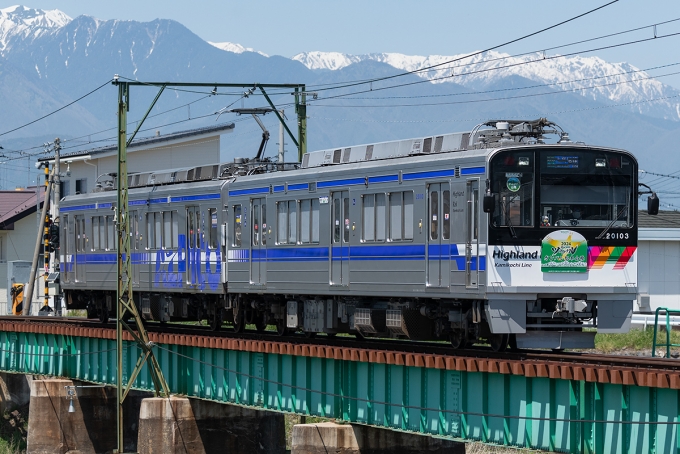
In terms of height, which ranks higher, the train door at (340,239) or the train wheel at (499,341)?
the train door at (340,239)

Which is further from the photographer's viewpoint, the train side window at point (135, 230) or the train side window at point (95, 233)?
the train side window at point (95, 233)

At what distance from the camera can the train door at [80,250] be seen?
39.3 m

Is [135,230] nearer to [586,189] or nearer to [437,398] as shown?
[437,398]

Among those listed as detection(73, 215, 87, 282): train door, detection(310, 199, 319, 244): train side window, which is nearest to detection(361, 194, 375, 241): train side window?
detection(310, 199, 319, 244): train side window

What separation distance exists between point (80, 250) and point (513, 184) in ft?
65.6

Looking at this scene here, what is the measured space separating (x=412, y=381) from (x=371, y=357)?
101 centimetres

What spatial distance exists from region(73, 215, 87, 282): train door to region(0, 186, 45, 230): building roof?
31.2m

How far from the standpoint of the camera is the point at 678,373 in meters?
17.9

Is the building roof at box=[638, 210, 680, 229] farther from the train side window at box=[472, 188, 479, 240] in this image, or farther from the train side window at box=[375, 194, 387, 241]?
the train side window at box=[472, 188, 479, 240]

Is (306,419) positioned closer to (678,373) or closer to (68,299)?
(68,299)

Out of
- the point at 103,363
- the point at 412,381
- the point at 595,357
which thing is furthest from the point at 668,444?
the point at 103,363

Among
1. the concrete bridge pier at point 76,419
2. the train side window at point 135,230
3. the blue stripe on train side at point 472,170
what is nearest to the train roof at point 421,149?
the blue stripe on train side at point 472,170

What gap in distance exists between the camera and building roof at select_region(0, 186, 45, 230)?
7188cm

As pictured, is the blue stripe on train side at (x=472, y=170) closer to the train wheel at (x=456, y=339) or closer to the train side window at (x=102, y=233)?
the train wheel at (x=456, y=339)
